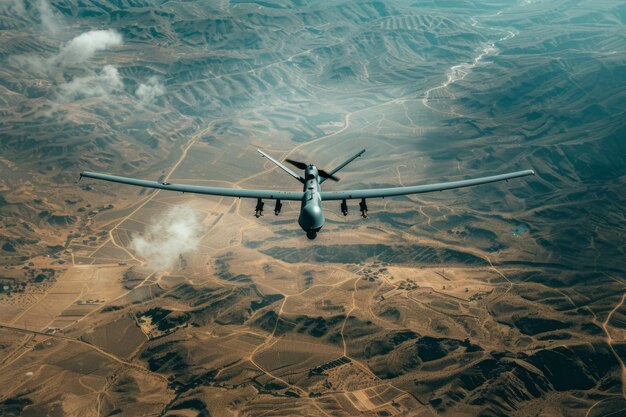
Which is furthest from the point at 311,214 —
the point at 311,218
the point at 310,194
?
the point at 310,194

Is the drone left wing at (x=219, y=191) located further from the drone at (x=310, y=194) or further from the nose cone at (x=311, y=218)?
the nose cone at (x=311, y=218)

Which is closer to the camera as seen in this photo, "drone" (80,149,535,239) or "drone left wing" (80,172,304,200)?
"drone" (80,149,535,239)

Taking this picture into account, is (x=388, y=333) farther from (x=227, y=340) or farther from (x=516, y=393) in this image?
(x=227, y=340)

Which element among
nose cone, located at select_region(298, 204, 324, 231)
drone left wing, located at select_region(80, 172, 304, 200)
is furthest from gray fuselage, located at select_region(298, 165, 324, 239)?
drone left wing, located at select_region(80, 172, 304, 200)

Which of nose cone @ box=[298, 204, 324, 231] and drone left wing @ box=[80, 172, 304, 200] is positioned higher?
drone left wing @ box=[80, 172, 304, 200]

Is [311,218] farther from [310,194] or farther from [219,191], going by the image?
[219,191]

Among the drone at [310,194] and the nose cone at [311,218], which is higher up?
the drone at [310,194]

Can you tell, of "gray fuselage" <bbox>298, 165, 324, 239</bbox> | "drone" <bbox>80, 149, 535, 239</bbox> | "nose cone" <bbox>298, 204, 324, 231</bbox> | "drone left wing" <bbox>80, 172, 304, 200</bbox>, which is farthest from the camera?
"drone left wing" <bbox>80, 172, 304, 200</bbox>

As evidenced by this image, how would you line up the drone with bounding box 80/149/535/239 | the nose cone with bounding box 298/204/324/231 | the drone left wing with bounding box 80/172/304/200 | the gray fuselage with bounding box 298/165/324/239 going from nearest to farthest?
the nose cone with bounding box 298/204/324/231, the gray fuselage with bounding box 298/165/324/239, the drone with bounding box 80/149/535/239, the drone left wing with bounding box 80/172/304/200

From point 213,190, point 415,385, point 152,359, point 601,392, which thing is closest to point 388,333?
point 415,385

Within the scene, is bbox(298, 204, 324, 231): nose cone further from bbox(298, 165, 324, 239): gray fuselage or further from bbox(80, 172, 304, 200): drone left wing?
bbox(80, 172, 304, 200): drone left wing

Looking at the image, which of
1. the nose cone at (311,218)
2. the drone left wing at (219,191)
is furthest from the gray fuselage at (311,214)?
the drone left wing at (219,191)
